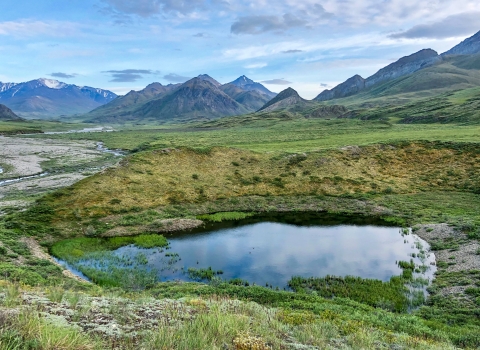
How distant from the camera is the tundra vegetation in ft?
36.7

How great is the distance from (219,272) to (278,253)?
8.38 m

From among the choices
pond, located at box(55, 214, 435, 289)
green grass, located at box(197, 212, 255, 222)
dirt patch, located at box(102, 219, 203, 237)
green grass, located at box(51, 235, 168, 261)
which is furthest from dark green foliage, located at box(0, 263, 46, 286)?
green grass, located at box(197, 212, 255, 222)

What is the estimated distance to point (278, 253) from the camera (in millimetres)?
37031

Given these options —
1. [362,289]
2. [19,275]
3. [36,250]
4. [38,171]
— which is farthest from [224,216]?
[38,171]

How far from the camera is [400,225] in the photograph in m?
46.8

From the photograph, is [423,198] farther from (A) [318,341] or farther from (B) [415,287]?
(A) [318,341]

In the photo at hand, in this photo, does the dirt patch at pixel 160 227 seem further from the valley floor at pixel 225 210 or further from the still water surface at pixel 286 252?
the still water surface at pixel 286 252

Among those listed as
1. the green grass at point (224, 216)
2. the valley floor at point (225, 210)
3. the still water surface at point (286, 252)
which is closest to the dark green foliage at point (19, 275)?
the valley floor at point (225, 210)

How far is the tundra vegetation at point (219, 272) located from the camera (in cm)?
1119

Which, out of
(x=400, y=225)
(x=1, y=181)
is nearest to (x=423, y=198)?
(x=400, y=225)

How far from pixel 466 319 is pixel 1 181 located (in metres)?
89.4

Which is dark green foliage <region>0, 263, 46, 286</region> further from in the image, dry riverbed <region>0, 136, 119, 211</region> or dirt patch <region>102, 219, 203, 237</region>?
dry riverbed <region>0, 136, 119, 211</region>

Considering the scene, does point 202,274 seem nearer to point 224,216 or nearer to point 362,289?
point 362,289

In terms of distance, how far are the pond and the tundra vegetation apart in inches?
58.7
